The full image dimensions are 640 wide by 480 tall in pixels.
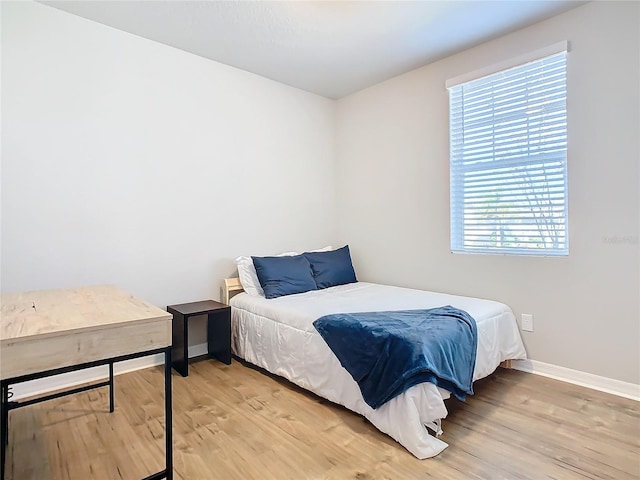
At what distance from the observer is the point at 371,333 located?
2082 mm

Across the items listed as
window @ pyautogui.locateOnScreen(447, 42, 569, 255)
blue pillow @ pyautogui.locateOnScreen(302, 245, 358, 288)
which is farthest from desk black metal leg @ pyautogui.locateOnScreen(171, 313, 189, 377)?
window @ pyautogui.locateOnScreen(447, 42, 569, 255)

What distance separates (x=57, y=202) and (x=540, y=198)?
3.46 meters

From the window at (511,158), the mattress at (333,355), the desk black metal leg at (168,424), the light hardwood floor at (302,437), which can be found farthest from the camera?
the window at (511,158)

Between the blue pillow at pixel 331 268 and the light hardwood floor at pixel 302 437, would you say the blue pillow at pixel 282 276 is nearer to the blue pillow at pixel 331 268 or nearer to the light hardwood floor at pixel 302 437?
Result: the blue pillow at pixel 331 268

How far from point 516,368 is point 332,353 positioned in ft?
5.26

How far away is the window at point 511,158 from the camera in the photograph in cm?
271

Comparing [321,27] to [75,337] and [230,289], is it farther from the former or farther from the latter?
[75,337]

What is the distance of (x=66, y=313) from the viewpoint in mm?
1502

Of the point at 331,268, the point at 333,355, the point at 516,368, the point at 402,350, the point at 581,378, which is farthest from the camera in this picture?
the point at 331,268

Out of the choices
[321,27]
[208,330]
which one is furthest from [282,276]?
[321,27]

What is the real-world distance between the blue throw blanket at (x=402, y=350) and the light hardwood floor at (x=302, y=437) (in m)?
0.27

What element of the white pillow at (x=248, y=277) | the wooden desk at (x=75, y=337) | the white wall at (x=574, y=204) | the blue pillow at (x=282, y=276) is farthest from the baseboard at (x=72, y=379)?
the white wall at (x=574, y=204)

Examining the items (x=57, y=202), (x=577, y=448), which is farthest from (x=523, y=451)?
(x=57, y=202)

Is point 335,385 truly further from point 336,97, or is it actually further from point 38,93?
point 336,97
